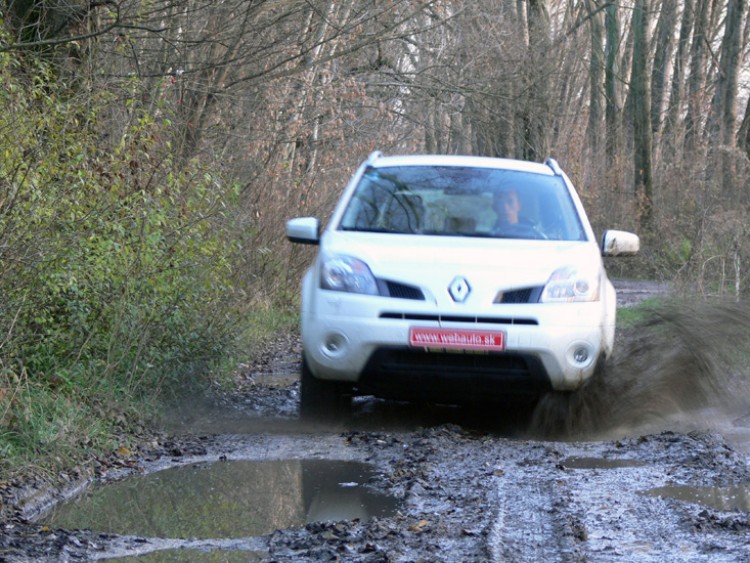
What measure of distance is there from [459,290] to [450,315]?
17 centimetres

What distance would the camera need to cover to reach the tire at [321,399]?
7203 mm

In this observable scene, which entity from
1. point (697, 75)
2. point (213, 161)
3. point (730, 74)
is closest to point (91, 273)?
point (213, 161)

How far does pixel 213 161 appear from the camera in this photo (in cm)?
1155

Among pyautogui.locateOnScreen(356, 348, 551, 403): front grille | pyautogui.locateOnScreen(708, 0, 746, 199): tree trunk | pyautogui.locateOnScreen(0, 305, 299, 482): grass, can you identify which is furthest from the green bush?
pyautogui.locateOnScreen(708, 0, 746, 199): tree trunk

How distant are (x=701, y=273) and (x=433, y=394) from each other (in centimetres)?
657

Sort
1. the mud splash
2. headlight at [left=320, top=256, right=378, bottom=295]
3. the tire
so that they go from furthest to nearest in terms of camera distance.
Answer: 1. the mud splash
2. the tire
3. headlight at [left=320, top=256, right=378, bottom=295]

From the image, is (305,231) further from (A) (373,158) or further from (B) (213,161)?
(B) (213,161)

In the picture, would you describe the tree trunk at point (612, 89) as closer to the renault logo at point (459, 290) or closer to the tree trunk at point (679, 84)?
the tree trunk at point (679, 84)

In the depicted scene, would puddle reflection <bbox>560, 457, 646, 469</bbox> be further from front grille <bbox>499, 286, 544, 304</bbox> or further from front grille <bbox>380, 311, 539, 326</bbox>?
front grille <bbox>499, 286, 544, 304</bbox>

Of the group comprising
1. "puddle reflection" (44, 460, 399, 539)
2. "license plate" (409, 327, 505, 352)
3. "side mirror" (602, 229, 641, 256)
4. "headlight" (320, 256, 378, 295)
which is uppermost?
"side mirror" (602, 229, 641, 256)

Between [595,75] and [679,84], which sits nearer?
[679,84]

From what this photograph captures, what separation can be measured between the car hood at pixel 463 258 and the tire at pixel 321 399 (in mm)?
812

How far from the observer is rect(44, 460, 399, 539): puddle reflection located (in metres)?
4.94

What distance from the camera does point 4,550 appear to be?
14.2ft
